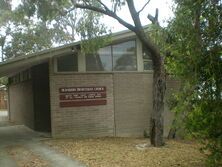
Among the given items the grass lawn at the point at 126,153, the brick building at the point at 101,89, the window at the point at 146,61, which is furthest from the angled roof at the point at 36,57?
the grass lawn at the point at 126,153

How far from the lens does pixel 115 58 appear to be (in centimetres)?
1883

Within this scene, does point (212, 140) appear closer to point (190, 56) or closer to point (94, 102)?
point (190, 56)

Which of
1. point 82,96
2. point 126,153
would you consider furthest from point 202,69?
point 82,96

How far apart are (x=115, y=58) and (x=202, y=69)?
408 inches

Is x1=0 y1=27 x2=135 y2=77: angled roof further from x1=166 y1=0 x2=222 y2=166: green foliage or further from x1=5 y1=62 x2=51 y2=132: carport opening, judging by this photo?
x1=166 y1=0 x2=222 y2=166: green foliage

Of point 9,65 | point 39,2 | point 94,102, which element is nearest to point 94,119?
point 94,102

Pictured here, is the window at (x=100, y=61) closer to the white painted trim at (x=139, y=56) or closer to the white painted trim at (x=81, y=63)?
the white painted trim at (x=81, y=63)

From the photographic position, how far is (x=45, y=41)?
3759 centimetres

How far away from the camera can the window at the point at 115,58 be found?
18.4m

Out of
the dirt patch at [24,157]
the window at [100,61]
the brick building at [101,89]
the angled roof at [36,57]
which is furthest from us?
the window at [100,61]

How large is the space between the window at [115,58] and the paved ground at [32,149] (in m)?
3.79

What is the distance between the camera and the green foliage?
8492 millimetres

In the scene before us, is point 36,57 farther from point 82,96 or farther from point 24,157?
point 24,157

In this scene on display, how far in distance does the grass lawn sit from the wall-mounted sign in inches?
68.1
